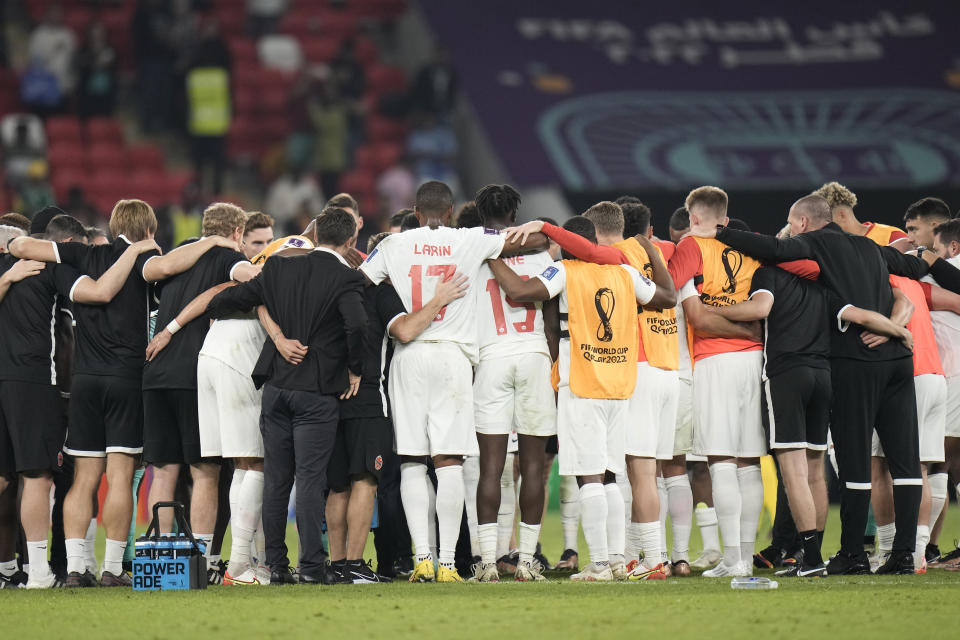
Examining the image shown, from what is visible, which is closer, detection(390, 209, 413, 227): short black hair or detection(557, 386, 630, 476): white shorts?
detection(557, 386, 630, 476): white shorts

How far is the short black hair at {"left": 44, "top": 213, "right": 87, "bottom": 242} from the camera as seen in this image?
9125mm

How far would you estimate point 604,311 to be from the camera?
340 inches

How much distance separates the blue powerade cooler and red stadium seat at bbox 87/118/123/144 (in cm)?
1534

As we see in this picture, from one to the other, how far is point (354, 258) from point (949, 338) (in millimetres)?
4478

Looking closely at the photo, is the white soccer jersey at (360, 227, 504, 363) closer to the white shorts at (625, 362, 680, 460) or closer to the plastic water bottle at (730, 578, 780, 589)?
the white shorts at (625, 362, 680, 460)

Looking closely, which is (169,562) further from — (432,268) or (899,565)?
(899,565)

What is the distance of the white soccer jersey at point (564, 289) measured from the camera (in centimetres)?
861

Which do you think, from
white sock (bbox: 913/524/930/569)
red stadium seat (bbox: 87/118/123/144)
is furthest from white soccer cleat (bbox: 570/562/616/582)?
red stadium seat (bbox: 87/118/123/144)

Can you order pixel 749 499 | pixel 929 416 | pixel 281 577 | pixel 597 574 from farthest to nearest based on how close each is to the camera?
pixel 929 416 → pixel 749 499 → pixel 597 574 → pixel 281 577

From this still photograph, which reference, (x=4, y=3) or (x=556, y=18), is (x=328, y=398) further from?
(x=4, y=3)

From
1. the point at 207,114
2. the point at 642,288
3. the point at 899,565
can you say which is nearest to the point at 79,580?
the point at 642,288

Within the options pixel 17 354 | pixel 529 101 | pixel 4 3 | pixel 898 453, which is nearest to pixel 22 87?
pixel 4 3

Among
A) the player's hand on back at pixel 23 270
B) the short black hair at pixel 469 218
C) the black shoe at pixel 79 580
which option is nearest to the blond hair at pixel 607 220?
the short black hair at pixel 469 218

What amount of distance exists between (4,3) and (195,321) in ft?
59.4
